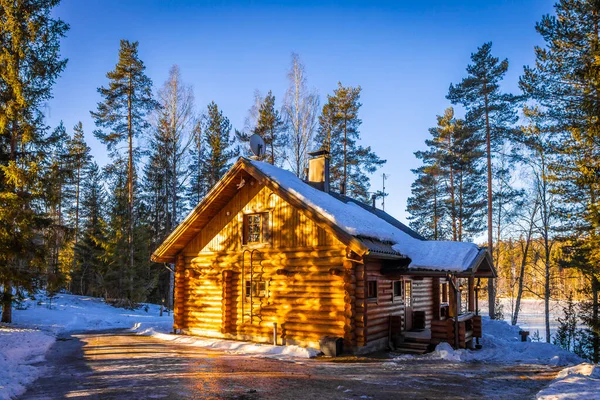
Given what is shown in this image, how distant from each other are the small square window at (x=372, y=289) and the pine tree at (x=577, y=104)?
7.40 metres

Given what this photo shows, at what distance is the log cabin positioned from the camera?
43.9 ft

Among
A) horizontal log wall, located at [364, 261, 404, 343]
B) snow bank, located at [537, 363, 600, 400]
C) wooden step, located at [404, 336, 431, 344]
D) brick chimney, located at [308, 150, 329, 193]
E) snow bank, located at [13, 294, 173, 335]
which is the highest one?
brick chimney, located at [308, 150, 329, 193]

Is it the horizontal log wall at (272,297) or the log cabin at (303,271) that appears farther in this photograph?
the horizontal log wall at (272,297)

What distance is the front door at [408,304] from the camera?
54.3ft

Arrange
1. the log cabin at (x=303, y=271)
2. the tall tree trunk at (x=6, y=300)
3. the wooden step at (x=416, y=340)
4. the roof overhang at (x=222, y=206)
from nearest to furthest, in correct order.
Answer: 1. the roof overhang at (x=222, y=206)
2. the log cabin at (x=303, y=271)
3. the wooden step at (x=416, y=340)
4. the tall tree trunk at (x=6, y=300)

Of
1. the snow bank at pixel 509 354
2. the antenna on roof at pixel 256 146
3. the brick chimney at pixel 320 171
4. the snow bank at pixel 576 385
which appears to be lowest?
the snow bank at pixel 509 354

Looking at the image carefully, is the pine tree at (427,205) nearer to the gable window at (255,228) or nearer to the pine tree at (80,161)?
the gable window at (255,228)

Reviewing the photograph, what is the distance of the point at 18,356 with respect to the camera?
472 inches

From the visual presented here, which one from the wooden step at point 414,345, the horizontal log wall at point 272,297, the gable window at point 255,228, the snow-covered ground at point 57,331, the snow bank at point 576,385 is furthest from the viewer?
the gable window at point 255,228

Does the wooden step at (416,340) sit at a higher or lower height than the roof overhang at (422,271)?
lower

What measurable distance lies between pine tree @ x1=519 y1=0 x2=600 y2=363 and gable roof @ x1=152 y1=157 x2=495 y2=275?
3732 millimetres

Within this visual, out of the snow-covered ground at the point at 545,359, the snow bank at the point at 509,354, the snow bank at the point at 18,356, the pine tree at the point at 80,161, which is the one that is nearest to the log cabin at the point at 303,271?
the snow bank at the point at 509,354

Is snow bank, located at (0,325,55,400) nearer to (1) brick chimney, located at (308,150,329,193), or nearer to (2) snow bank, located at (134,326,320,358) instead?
(2) snow bank, located at (134,326,320,358)

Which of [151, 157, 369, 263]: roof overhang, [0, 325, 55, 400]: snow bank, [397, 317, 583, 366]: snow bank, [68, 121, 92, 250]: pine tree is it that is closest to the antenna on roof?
[151, 157, 369, 263]: roof overhang
